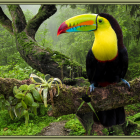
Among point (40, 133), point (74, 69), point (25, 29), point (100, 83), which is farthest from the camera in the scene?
point (25, 29)

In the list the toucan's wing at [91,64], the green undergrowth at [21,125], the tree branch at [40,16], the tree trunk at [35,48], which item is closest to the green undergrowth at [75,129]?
the green undergrowth at [21,125]

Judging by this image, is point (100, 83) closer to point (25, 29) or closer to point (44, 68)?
point (44, 68)

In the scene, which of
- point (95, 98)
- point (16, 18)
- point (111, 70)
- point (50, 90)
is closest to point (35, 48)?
point (16, 18)

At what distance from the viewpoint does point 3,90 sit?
1.17 m

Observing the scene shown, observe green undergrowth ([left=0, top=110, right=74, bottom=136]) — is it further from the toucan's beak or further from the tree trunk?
the toucan's beak

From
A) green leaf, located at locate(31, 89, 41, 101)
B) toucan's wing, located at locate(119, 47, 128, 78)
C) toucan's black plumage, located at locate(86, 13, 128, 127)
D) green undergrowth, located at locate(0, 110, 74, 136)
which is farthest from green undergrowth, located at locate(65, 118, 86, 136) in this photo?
green leaf, located at locate(31, 89, 41, 101)

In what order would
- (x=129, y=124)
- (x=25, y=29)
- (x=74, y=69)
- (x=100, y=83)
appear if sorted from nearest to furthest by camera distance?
1. (x=100, y=83)
2. (x=129, y=124)
3. (x=74, y=69)
4. (x=25, y=29)

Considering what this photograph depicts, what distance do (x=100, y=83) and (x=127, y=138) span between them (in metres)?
0.80

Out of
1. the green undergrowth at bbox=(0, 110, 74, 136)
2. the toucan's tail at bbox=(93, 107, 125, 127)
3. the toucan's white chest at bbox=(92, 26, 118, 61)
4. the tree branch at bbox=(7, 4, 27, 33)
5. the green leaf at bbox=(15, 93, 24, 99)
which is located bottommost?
the green undergrowth at bbox=(0, 110, 74, 136)

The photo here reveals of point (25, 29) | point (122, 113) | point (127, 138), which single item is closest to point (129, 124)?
point (127, 138)

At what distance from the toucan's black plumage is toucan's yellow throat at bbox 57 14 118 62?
0.07 meters

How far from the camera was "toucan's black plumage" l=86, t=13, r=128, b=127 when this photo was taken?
5.15 ft

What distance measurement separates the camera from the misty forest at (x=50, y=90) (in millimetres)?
1201

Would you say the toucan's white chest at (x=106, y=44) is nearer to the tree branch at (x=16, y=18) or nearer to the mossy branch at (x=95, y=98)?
the mossy branch at (x=95, y=98)
